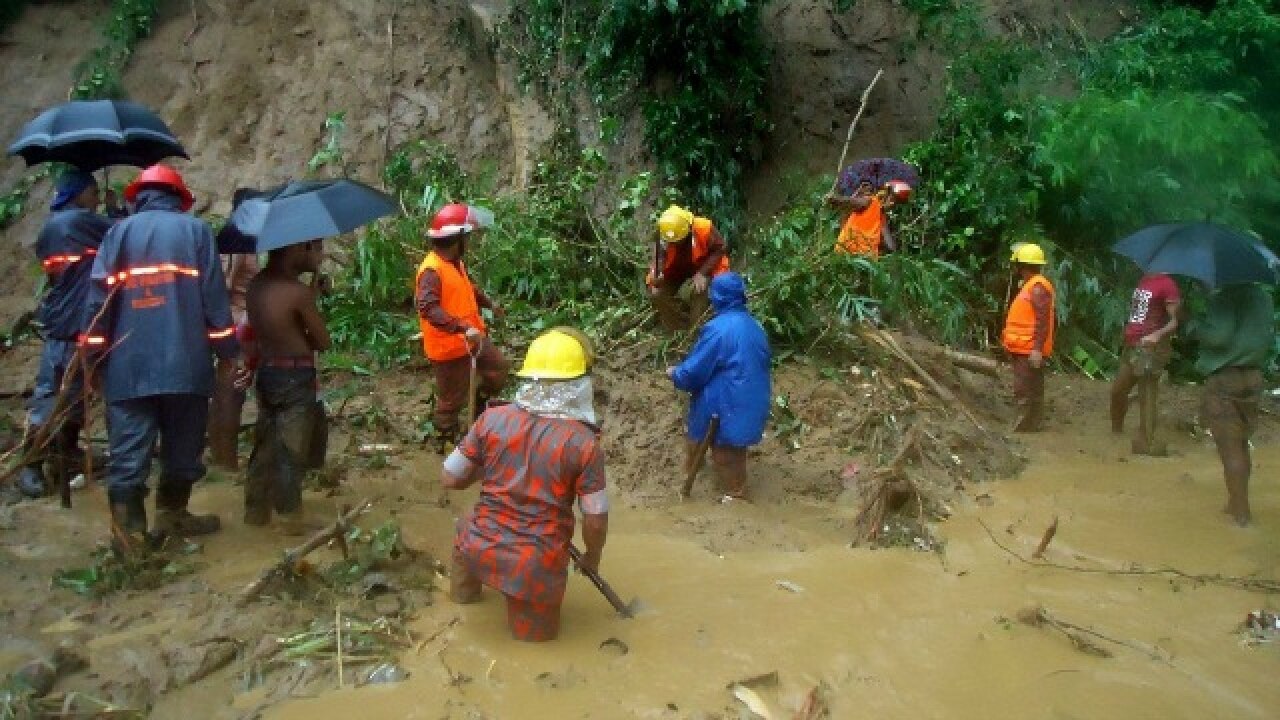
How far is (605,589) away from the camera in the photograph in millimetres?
4773

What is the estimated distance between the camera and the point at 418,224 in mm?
9383

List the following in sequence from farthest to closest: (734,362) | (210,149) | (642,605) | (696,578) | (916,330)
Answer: (210,149)
(916,330)
(734,362)
(696,578)
(642,605)

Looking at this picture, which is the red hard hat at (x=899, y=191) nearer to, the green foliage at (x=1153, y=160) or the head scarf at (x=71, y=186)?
the green foliage at (x=1153, y=160)

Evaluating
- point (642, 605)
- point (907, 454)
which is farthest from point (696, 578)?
point (907, 454)

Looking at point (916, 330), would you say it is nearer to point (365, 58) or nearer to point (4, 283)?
point (365, 58)

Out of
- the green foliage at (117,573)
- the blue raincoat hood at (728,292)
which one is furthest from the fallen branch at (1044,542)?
the green foliage at (117,573)

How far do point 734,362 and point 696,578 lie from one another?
142cm

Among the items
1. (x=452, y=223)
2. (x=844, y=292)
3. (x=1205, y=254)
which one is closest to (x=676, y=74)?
(x=844, y=292)

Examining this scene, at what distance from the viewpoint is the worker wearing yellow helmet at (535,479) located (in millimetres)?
4391

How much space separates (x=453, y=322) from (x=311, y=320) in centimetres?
109

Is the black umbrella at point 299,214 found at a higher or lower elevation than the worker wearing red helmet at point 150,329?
higher

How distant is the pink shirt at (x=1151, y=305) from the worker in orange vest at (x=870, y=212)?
2153mm

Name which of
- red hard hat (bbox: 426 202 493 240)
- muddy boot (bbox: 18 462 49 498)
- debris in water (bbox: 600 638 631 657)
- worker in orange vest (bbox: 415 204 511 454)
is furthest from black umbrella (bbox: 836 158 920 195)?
muddy boot (bbox: 18 462 49 498)

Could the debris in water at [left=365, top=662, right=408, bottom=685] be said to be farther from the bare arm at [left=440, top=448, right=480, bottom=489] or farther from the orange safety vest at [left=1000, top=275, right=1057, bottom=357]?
the orange safety vest at [left=1000, top=275, right=1057, bottom=357]
